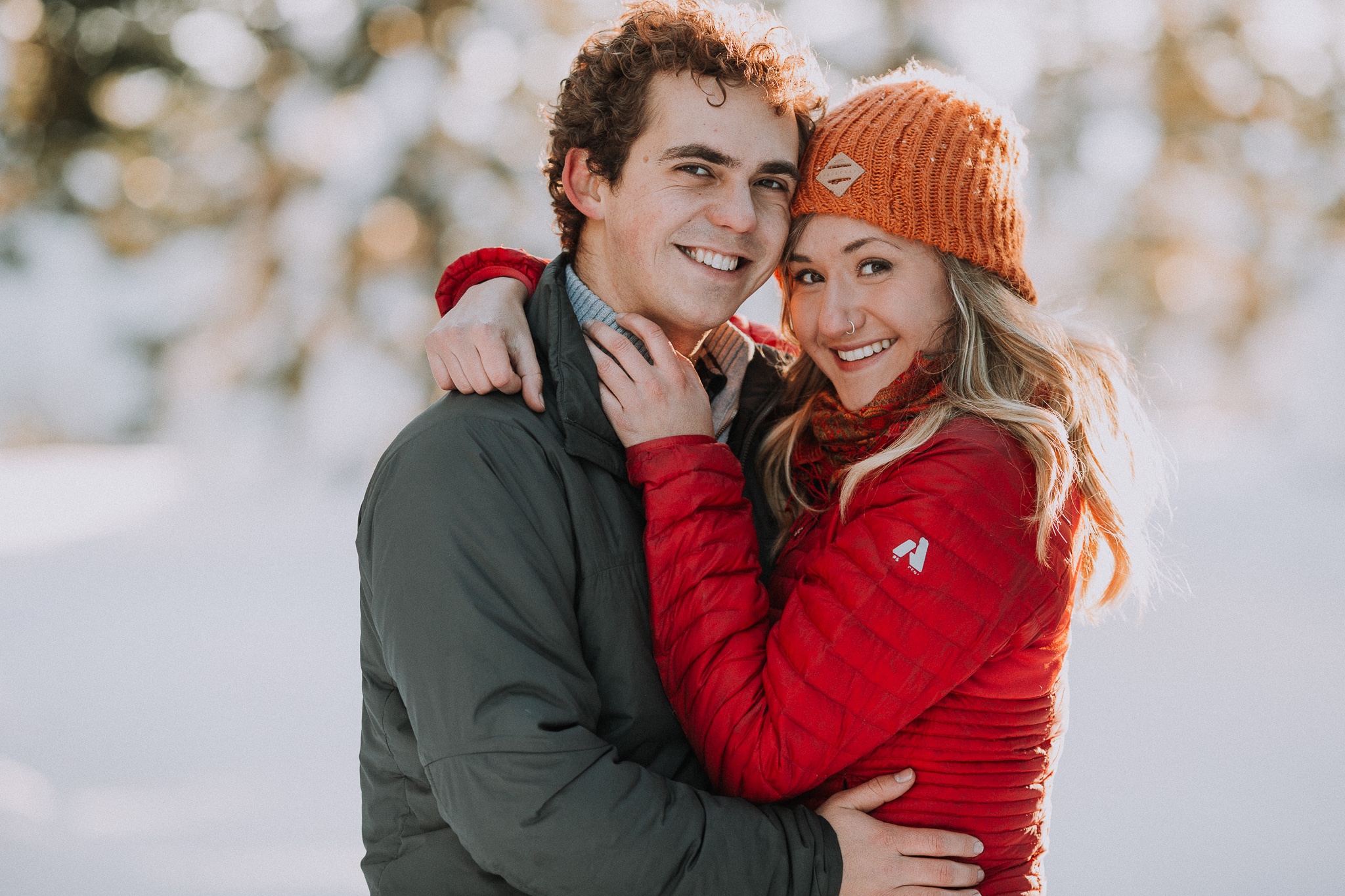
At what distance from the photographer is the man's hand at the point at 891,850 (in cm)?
169

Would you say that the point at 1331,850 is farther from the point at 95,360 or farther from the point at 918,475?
the point at 95,360

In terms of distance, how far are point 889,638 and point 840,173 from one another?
2.92ft

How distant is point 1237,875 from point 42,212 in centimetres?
930

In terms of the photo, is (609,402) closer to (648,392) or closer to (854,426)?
(648,392)

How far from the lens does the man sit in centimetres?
152

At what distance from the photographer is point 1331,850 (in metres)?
3.79

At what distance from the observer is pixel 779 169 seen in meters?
2.06

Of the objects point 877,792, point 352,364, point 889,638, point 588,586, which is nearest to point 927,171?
point 889,638

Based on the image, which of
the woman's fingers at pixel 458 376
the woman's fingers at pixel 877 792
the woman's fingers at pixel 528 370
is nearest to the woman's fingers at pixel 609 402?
the woman's fingers at pixel 528 370

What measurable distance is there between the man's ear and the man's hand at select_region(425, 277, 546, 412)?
1.02ft

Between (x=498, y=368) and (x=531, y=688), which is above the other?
(x=498, y=368)

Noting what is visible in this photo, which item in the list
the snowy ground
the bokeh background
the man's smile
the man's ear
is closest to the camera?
the man's smile

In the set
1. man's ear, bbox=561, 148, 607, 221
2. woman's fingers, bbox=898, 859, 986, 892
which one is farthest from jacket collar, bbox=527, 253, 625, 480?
woman's fingers, bbox=898, 859, 986, 892

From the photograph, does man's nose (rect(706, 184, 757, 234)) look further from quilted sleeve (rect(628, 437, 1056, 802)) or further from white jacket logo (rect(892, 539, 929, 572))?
white jacket logo (rect(892, 539, 929, 572))
